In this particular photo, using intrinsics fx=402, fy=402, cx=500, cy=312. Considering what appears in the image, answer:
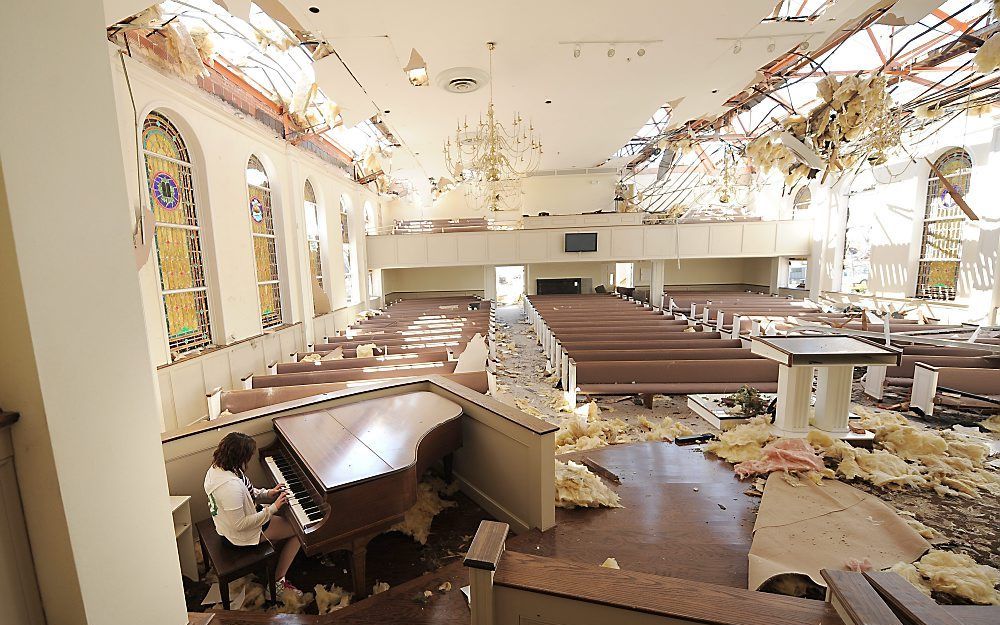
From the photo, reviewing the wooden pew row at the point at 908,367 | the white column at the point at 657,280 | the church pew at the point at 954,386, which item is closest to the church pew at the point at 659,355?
the wooden pew row at the point at 908,367

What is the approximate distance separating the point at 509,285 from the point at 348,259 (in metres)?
10.8

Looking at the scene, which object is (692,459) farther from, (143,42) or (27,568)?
(143,42)

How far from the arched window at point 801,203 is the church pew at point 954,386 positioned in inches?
380

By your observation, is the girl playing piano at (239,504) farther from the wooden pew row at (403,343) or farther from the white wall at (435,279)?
the white wall at (435,279)

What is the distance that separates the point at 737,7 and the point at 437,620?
22.1ft

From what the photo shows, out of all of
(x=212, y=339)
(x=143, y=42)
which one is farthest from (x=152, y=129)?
(x=212, y=339)

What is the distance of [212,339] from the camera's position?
6277 mm

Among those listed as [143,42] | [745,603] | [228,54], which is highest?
[228,54]

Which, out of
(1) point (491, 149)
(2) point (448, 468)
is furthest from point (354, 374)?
(1) point (491, 149)

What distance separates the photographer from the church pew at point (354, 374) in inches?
206

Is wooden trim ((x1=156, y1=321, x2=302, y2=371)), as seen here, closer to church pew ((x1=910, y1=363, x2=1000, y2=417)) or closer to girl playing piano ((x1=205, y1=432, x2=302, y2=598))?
girl playing piano ((x1=205, y1=432, x2=302, y2=598))

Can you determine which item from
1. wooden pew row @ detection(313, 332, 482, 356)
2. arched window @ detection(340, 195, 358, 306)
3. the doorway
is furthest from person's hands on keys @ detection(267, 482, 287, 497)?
the doorway

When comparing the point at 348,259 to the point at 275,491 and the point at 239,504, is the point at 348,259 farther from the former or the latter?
the point at 239,504

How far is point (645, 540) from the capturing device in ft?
8.24
